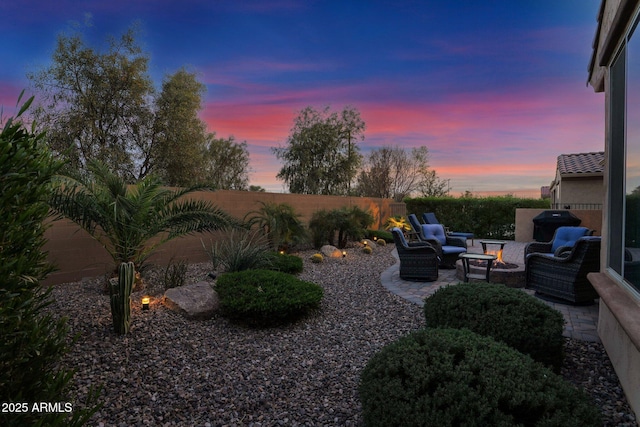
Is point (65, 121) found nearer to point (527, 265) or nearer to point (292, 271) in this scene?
point (292, 271)

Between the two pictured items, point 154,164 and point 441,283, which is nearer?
Answer: point 441,283

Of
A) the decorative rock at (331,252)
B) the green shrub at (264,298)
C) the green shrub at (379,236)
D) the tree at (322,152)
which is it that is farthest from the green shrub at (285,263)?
the tree at (322,152)

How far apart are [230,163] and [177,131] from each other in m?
8.78

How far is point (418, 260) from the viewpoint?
6.40 metres

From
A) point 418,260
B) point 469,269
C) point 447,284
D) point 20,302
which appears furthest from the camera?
point 418,260

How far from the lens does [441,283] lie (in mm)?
6230

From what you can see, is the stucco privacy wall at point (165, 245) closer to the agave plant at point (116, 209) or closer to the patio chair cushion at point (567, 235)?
the agave plant at point (116, 209)

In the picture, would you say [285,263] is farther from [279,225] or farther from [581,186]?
[581,186]

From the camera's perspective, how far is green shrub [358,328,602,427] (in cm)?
167

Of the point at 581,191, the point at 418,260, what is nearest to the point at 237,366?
the point at 418,260

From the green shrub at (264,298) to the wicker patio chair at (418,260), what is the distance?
2399 mm

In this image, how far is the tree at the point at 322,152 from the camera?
19000mm

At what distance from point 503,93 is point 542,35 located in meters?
1.74

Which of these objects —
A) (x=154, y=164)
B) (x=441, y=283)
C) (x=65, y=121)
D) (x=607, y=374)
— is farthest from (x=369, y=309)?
(x=65, y=121)
